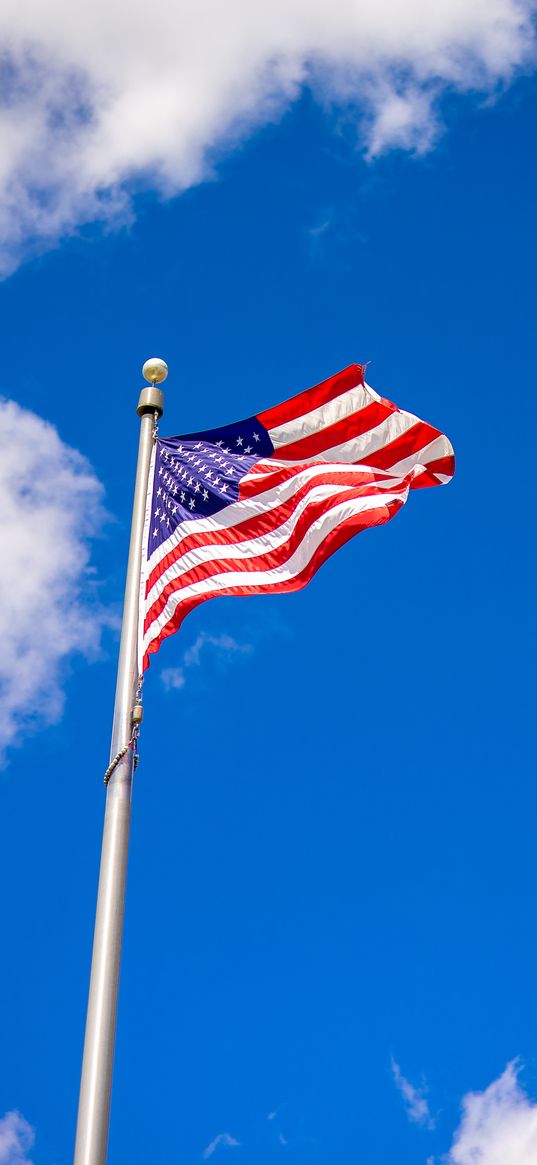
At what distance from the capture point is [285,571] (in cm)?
1600

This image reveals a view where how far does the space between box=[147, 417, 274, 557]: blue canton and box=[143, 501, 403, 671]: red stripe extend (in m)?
0.91

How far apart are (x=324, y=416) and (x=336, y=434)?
0.30 m

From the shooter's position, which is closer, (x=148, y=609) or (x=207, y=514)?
(x=148, y=609)

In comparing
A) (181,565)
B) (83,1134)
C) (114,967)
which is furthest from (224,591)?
(83,1134)

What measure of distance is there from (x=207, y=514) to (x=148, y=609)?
179cm

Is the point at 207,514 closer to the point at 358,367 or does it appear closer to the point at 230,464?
the point at 230,464

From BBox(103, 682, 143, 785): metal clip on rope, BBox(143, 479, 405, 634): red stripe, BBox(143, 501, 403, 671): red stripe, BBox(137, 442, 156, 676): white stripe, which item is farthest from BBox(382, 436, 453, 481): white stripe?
BBox(103, 682, 143, 785): metal clip on rope

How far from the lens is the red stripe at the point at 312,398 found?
56.9 feet

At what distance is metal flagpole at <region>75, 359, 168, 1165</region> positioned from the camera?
10.9 meters

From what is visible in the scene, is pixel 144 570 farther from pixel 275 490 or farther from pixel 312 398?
pixel 312 398

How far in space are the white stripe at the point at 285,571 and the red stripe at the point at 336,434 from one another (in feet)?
3.00

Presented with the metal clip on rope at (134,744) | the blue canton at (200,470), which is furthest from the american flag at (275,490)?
the metal clip on rope at (134,744)

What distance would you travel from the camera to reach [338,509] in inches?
662

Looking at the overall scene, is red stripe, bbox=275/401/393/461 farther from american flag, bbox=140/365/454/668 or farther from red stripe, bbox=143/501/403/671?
red stripe, bbox=143/501/403/671
